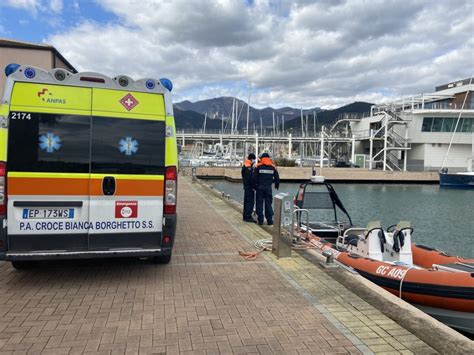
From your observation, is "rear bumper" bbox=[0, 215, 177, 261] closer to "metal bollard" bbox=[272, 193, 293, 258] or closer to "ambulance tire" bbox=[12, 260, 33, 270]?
"ambulance tire" bbox=[12, 260, 33, 270]

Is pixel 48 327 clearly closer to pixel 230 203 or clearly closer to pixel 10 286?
pixel 10 286

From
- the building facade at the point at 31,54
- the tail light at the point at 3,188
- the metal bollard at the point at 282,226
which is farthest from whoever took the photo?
the building facade at the point at 31,54

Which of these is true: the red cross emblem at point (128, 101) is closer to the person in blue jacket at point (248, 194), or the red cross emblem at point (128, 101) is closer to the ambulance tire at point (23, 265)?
the ambulance tire at point (23, 265)

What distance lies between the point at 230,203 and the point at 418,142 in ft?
157

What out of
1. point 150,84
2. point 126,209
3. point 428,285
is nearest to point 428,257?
point 428,285

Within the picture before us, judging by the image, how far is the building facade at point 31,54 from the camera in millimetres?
12961

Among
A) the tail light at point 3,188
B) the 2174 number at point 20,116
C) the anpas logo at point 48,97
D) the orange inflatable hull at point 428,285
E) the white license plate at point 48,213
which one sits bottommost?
the orange inflatable hull at point 428,285

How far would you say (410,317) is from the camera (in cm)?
439

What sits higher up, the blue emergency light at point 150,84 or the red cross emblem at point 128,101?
the blue emergency light at point 150,84

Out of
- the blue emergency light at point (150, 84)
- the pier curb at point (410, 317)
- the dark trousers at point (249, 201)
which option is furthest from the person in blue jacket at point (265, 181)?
the blue emergency light at point (150, 84)

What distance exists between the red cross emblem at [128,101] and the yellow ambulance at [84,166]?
0.5 inches

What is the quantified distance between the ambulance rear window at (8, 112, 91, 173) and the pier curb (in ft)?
13.1

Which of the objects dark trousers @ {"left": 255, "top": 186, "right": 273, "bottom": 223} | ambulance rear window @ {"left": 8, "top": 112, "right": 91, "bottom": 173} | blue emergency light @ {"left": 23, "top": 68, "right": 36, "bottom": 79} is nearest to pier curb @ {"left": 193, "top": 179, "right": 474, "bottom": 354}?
ambulance rear window @ {"left": 8, "top": 112, "right": 91, "bottom": 173}

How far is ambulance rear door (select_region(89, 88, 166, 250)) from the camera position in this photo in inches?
208
